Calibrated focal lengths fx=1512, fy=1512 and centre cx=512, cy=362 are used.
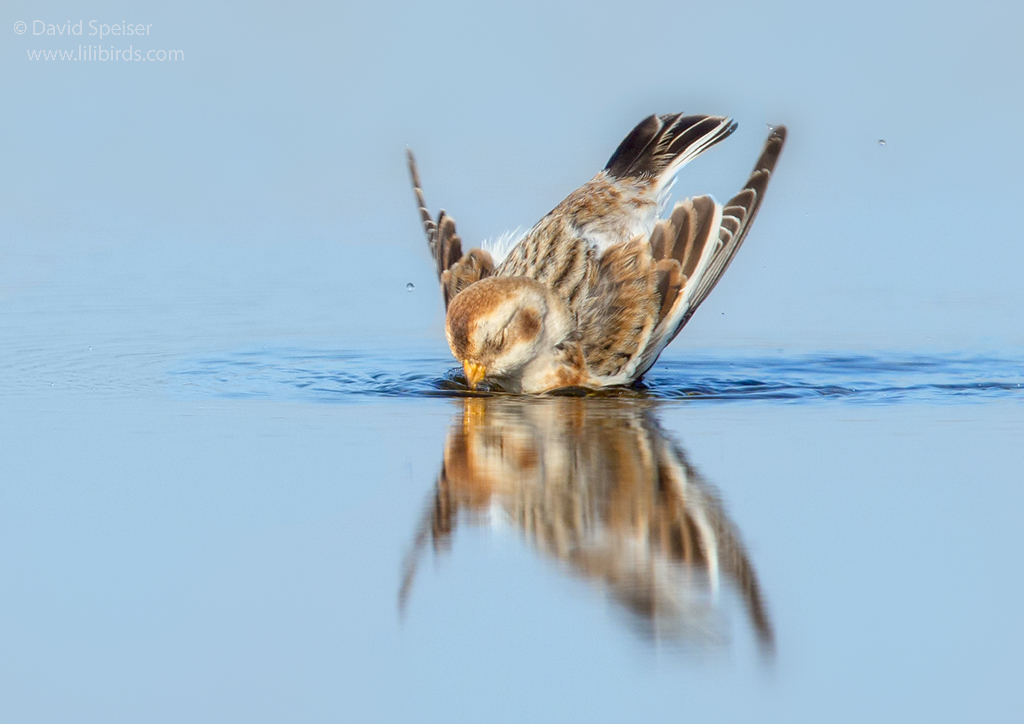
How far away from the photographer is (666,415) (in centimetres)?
714

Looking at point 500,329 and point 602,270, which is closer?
point 500,329

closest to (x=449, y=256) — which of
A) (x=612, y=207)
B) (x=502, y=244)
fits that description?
(x=502, y=244)

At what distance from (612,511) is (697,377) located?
3.56 m

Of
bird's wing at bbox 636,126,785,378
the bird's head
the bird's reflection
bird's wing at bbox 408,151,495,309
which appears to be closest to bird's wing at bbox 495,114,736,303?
Result: bird's wing at bbox 408,151,495,309

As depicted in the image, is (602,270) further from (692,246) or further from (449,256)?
(449,256)

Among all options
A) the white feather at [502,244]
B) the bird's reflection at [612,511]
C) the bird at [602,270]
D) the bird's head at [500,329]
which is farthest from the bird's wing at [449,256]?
the bird's reflection at [612,511]

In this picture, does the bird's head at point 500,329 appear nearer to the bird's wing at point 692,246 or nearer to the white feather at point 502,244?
the bird's wing at point 692,246

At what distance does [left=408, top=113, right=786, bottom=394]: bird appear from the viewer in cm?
805

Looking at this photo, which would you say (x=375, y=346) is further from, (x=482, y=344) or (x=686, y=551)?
(x=686, y=551)

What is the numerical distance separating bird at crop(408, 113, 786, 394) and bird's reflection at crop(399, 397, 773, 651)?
103cm

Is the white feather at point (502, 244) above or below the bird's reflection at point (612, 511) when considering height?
above

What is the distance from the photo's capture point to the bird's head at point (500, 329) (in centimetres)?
788

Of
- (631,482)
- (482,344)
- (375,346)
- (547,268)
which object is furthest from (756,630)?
(375,346)

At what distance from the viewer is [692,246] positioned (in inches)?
344
